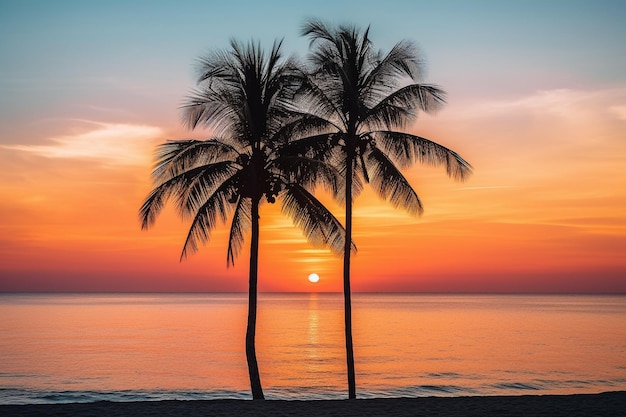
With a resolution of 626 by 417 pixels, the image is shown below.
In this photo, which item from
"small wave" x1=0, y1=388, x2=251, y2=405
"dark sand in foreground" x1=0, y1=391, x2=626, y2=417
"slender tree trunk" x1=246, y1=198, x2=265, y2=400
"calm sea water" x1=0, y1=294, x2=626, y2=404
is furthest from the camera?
"calm sea water" x1=0, y1=294, x2=626, y2=404

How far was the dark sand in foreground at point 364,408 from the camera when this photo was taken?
Result: 52.1 feet

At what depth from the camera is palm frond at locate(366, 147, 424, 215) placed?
2067 cm

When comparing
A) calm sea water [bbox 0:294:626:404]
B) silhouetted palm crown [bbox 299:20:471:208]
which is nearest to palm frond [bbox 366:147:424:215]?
silhouetted palm crown [bbox 299:20:471:208]

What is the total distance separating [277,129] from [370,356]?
32373mm

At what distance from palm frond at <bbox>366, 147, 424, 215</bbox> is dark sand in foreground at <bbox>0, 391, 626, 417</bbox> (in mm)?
5857

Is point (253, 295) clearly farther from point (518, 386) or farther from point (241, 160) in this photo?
point (518, 386)

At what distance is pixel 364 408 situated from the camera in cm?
1681

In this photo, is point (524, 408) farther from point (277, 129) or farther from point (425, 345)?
point (425, 345)

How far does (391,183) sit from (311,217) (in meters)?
A: 2.65

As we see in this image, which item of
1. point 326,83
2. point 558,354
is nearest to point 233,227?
point 326,83

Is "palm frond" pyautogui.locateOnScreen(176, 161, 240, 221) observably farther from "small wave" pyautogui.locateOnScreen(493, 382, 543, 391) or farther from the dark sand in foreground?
"small wave" pyautogui.locateOnScreen(493, 382, 543, 391)

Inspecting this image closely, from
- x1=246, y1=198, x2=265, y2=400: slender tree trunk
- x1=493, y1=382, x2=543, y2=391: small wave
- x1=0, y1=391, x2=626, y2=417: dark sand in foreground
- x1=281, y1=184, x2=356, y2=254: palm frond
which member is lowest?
x1=493, y1=382, x2=543, y2=391: small wave

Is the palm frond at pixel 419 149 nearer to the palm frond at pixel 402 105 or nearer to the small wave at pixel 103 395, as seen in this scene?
the palm frond at pixel 402 105

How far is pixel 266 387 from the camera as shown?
35.0 metres
